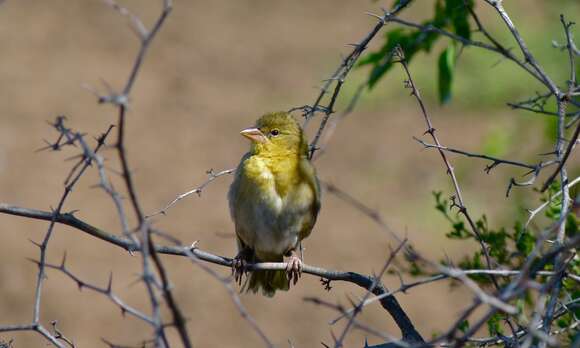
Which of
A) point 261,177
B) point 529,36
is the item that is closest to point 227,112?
point 529,36

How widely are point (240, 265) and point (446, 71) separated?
128 cm

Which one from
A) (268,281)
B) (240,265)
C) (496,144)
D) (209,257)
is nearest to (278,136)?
(268,281)

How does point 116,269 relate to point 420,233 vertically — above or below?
above

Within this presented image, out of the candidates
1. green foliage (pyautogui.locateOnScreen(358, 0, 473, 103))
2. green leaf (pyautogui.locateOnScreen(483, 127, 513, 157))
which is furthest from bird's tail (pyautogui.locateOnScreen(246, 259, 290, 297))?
green leaf (pyautogui.locateOnScreen(483, 127, 513, 157))

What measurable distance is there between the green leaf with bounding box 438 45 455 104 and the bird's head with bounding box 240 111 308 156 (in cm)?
75

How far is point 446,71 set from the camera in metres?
4.36

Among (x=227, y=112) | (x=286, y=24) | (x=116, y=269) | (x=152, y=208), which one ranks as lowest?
(x=116, y=269)

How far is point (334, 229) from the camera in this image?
10211 millimetres

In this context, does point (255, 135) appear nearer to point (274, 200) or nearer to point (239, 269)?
point (274, 200)

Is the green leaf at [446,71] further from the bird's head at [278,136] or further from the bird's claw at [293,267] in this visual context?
the bird's claw at [293,267]

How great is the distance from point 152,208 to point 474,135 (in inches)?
157

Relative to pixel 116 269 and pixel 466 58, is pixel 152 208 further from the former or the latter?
pixel 466 58

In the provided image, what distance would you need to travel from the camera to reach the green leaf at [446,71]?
4.34 meters

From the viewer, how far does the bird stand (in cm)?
454
